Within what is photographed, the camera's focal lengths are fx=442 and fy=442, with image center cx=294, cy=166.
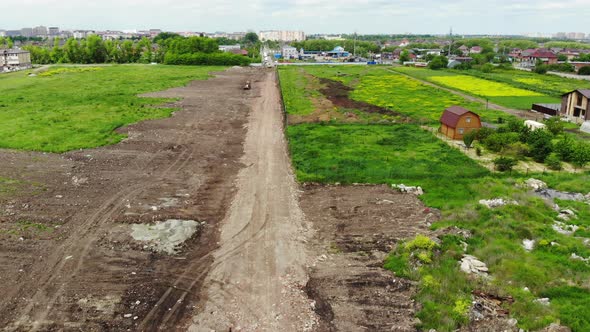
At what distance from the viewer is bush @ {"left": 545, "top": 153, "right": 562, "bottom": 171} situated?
2599 cm

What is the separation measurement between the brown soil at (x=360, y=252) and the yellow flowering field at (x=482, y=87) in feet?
143

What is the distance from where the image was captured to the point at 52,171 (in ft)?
78.9

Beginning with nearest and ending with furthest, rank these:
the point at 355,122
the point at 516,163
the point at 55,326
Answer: the point at 55,326, the point at 516,163, the point at 355,122

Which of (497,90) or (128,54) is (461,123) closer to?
(497,90)

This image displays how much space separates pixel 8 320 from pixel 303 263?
872cm

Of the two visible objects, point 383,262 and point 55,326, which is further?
point 383,262

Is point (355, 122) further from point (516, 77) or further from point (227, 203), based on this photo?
point (516, 77)

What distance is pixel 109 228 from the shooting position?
17.5 metres

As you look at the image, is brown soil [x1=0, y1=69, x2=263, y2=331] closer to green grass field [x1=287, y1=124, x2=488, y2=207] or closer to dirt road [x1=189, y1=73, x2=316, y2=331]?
dirt road [x1=189, y1=73, x2=316, y2=331]

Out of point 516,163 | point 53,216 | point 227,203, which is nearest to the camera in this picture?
point 53,216

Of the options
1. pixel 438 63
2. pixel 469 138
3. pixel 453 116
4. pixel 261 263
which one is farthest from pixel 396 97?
pixel 438 63

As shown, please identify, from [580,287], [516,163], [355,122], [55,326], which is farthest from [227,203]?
[355,122]

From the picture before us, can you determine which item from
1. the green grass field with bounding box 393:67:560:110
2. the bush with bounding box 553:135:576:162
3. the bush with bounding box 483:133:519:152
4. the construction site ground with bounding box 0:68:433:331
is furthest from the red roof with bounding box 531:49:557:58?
the construction site ground with bounding box 0:68:433:331

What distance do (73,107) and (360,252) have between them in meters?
37.2
